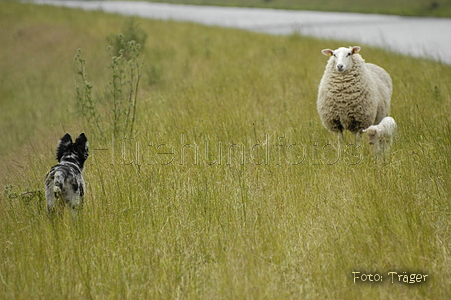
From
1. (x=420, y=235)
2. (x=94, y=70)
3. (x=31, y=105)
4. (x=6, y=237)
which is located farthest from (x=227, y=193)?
(x=94, y=70)

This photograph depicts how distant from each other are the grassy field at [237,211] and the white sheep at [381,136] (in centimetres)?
13

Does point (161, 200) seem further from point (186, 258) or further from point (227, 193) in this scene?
point (186, 258)

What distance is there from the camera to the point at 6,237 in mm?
3883

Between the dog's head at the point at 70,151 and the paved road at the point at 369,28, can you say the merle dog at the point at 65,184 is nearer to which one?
the dog's head at the point at 70,151

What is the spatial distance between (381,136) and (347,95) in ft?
2.69

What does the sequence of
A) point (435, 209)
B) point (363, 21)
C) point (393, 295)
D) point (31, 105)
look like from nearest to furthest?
point (393, 295) < point (435, 209) < point (31, 105) < point (363, 21)

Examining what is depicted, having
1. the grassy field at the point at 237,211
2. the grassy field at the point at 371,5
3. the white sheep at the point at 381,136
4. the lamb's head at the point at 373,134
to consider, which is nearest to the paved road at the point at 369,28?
the grassy field at the point at 371,5

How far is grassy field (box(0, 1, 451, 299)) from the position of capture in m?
3.22

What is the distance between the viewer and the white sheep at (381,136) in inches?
191

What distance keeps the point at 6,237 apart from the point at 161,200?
1.38 meters

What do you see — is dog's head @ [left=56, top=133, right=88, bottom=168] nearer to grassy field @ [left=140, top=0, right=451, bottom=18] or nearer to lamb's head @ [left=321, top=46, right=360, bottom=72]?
lamb's head @ [left=321, top=46, right=360, bottom=72]

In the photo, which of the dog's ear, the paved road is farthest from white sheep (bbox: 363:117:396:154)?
the paved road

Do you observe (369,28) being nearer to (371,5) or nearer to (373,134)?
(371,5)

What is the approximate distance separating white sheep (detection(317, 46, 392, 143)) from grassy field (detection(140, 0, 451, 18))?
22.4 m
